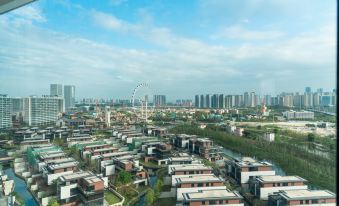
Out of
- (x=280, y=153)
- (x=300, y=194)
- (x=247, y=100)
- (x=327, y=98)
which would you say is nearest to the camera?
(x=327, y=98)

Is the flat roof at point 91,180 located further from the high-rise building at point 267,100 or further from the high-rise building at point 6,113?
the high-rise building at point 267,100

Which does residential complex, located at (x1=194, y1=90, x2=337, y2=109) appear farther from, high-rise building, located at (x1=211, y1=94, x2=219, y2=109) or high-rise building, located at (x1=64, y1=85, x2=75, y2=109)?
high-rise building, located at (x1=64, y1=85, x2=75, y2=109)

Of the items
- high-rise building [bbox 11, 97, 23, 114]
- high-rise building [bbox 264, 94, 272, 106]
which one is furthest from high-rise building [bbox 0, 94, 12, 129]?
high-rise building [bbox 264, 94, 272, 106]

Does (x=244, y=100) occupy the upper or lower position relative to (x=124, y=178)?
upper

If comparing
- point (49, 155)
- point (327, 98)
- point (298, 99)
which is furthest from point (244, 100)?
point (327, 98)

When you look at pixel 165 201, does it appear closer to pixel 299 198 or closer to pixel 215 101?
pixel 299 198

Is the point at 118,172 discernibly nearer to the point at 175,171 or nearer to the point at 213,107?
the point at 175,171

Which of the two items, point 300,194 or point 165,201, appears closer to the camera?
point 300,194

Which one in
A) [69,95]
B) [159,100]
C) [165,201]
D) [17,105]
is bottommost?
[165,201]
